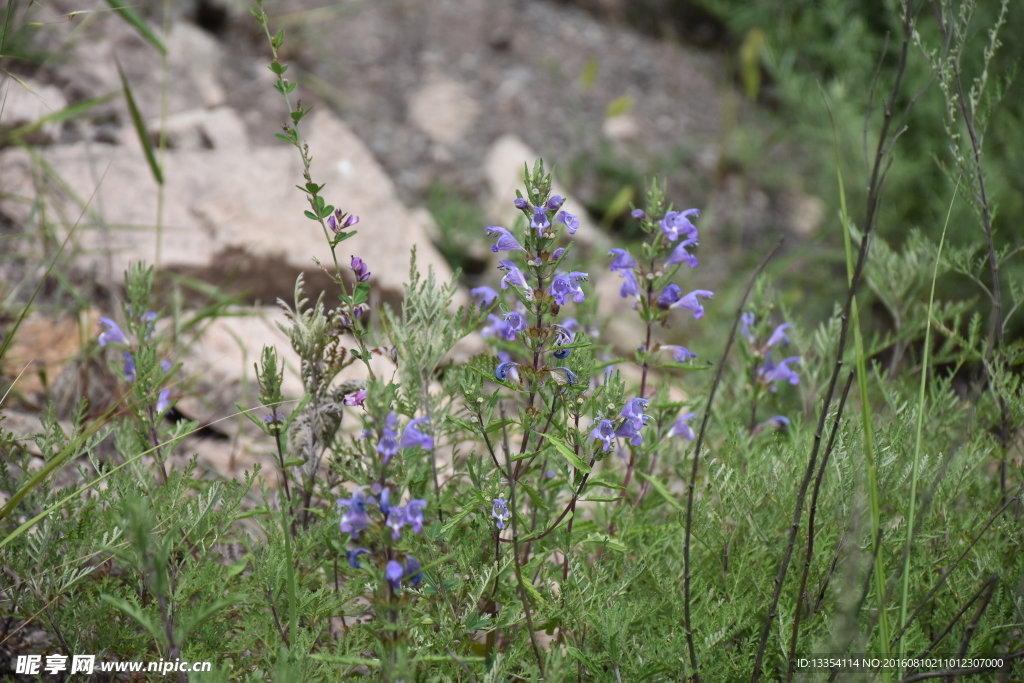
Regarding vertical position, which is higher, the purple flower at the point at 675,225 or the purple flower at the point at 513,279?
the purple flower at the point at 675,225

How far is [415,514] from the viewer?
1.29 m

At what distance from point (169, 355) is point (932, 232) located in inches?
167

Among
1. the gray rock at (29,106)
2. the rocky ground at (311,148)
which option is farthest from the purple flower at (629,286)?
the gray rock at (29,106)

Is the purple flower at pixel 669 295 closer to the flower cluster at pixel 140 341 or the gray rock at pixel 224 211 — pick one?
the flower cluster at pixel 140 341

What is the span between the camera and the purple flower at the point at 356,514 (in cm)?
123

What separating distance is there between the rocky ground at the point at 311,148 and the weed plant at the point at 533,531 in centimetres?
98

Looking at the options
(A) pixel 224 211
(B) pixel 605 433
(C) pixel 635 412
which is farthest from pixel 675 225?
(A) pixel 224 211

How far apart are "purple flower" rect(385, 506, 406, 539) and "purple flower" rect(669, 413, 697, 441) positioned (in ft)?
3.72

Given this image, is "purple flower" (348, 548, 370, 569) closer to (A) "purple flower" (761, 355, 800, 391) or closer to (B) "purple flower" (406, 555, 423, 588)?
(B) "purple flower" (406, 555, 423, 588)

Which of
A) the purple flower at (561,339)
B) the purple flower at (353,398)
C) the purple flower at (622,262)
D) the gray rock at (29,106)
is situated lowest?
the purple flower at (353,398)

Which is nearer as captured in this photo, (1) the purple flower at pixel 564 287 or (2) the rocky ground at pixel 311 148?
(1) the purple flower at pixel 564 287

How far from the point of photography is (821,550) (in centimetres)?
182

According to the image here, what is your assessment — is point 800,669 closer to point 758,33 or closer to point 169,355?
point 169,355

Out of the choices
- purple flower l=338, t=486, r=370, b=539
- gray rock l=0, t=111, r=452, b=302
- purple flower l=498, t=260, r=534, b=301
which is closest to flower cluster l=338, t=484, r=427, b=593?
purple flower l=338, t=486, r=370, b=539
